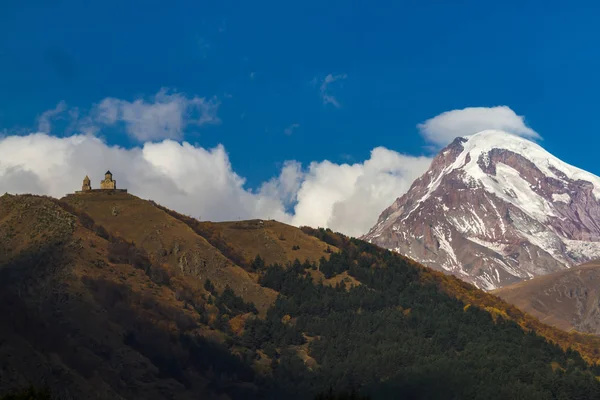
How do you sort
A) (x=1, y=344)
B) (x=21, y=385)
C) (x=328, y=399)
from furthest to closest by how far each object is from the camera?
(x=1, y=344) < (x=21, y=385) < (x=328, y=399)

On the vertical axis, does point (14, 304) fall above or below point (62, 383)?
above

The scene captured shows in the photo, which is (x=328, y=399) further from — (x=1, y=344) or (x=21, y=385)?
(x=1, y=344)

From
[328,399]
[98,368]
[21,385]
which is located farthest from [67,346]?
[328,399]

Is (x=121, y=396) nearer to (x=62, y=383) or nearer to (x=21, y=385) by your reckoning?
(x=62, y=383)

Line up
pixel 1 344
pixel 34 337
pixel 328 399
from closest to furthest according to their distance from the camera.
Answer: pixel 328 399
pixel 1 344
pixel 34 337

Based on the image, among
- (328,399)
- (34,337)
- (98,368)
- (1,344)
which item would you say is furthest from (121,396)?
(328,399)

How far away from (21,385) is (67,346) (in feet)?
126

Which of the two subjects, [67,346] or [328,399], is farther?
[67,346]

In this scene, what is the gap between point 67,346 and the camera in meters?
196

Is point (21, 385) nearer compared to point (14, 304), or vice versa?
point (21, 385)

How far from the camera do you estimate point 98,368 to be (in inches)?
7815

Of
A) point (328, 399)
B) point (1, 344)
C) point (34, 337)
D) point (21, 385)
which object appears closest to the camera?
point (328, 399)

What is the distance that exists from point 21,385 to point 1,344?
45.2 feet

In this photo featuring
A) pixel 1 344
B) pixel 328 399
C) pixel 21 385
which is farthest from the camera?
pixel 1 344
